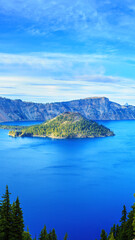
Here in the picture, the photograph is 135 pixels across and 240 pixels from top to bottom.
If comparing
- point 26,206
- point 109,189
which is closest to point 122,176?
point 109,189

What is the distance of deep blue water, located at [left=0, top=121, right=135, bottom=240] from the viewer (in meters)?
53.2

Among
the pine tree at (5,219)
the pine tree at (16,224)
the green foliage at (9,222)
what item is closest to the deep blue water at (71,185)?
the pine tree at (16,224)

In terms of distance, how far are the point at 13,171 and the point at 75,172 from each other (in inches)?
905

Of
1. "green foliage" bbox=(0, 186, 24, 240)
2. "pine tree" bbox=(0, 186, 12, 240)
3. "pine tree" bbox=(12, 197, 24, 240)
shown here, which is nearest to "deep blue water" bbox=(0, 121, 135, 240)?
"pine tree" bbox=(12, 197, 24, 240)

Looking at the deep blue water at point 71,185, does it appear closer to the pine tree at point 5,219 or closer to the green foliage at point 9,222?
the green foliage at point 9,222

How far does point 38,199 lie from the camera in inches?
2559

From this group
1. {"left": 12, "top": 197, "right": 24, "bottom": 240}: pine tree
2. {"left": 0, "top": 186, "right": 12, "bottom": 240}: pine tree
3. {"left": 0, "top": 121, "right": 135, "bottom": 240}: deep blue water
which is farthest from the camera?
{"left": 0, "top": 121, "right": 135, "bottom": 240}: deep blue water

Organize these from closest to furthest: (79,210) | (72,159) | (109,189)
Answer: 1. (79,210)
2. (109,189)
3. (72,159)

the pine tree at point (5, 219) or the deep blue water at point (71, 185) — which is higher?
the pine tree at point (5, 219)

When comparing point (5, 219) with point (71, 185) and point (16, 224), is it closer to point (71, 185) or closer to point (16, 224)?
point (16, 224)

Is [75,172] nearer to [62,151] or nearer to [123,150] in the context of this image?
[62,151]

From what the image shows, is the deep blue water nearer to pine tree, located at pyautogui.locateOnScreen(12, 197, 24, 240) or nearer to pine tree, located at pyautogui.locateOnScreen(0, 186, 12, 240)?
pine tree, located at pyautogui.locateOnScreen(12, 197, 24, 240)

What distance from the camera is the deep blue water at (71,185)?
53188mm

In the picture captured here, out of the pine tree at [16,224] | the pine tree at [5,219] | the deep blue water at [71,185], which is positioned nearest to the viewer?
the pine tree at [5,219]
